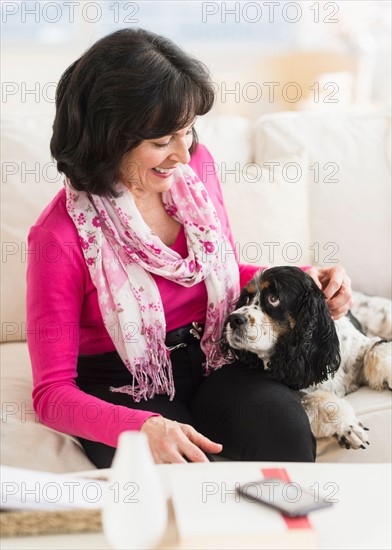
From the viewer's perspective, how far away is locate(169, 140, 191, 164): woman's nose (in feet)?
5.30

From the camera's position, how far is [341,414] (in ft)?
5.63

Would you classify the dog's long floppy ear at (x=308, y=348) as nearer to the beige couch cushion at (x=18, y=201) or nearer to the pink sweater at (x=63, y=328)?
the pink sweater at (x=63, y=328)

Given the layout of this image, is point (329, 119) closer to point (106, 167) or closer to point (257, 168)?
point (257, 168)

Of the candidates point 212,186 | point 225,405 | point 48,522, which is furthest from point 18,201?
point 48,522

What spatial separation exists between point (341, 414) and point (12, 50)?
3.02 meters

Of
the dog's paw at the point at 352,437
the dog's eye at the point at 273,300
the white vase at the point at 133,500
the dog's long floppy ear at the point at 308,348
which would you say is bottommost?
the dog's paw at the point at 352,437

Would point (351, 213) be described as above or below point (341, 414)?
above

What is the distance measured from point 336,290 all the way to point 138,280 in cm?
47

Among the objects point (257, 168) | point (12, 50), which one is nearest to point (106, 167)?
point (257, 168)

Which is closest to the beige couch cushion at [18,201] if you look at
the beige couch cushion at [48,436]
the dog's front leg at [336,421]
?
the beige couch cushion at [48,436]

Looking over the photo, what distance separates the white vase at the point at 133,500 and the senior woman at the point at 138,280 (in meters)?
0.53

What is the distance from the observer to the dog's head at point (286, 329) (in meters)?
1.76

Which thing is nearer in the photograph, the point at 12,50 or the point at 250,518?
the point at 250,518

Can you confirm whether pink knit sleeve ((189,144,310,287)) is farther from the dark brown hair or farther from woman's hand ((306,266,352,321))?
the dark brown hair
